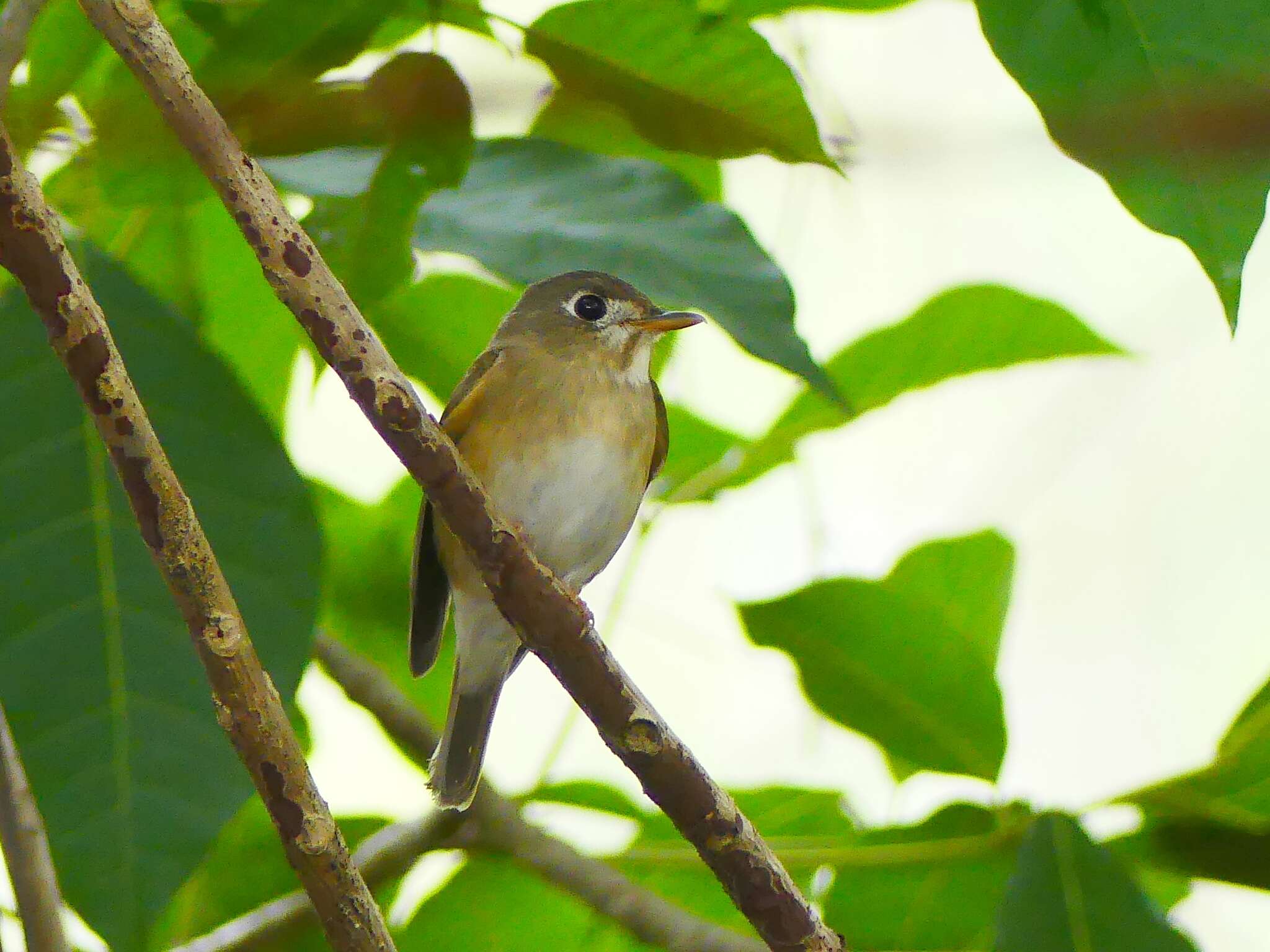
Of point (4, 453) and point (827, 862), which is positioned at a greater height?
point (4, 453)

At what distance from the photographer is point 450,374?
2121mm

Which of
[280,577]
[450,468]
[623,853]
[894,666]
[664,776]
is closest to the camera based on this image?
[450,468]

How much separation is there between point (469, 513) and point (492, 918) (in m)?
1.09

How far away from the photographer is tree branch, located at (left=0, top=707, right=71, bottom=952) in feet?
4.03

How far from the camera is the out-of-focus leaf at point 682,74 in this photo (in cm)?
141

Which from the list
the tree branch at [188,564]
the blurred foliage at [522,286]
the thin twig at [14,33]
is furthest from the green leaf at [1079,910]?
the thin twig at [14,33]

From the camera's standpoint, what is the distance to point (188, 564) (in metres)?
1.03

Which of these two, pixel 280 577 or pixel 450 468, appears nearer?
pixel 450 468

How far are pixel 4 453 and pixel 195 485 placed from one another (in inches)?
8.5

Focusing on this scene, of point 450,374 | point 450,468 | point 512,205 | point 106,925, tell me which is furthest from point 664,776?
point 450,374

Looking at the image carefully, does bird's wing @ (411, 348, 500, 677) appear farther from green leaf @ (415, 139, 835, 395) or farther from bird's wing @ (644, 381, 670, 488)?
green leaf @ (415, 139, 835, 395)

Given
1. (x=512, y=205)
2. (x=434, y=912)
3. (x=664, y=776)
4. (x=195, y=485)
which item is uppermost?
(x=512, y=205)

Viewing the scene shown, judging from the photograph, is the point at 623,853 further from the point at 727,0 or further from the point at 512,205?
the point at 727,0

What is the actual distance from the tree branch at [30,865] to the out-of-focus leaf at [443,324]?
0.90 m
